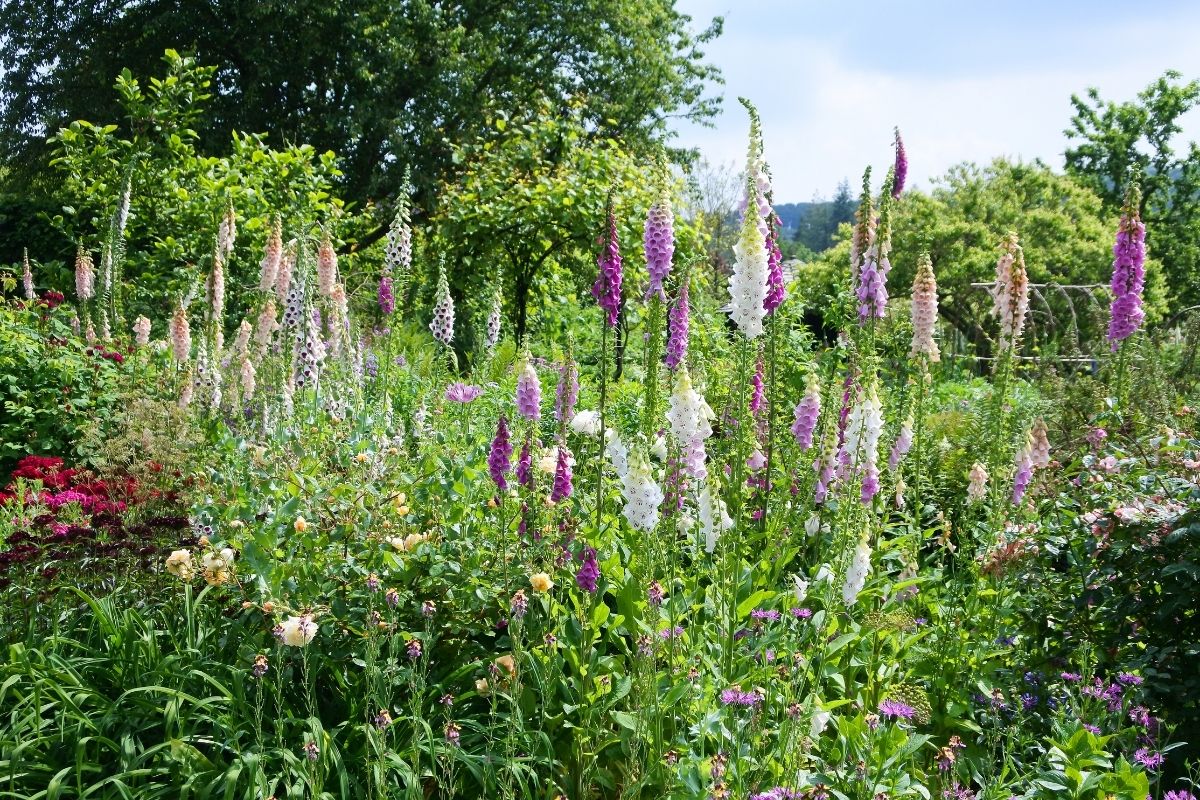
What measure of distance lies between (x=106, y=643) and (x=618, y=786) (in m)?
1.84

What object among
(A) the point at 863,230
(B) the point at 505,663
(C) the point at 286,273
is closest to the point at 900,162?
(A) the point at 863,230

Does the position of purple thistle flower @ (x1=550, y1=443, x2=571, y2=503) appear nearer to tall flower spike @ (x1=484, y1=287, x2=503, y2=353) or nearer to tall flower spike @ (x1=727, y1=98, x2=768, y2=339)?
tall flower spike @ (x1=727, y1=98, x2=768, y2=339)

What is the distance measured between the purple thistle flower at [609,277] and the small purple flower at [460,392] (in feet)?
8.54

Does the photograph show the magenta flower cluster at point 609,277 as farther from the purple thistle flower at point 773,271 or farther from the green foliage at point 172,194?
the green foliage at point 172,194

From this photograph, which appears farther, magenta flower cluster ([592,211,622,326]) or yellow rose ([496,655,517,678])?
magenta flower cluster ([592,211,622,326])

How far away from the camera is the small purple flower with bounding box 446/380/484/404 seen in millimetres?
6016

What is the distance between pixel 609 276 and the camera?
11.3 feet

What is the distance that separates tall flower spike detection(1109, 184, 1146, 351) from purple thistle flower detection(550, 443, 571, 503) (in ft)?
11.8

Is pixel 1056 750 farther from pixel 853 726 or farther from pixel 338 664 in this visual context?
pixel 338 664

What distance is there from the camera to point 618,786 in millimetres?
2820

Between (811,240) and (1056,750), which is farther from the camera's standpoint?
(811,240)

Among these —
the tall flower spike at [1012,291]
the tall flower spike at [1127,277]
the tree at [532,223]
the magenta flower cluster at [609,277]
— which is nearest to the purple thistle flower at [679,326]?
Result: the magenta flower cluster at [609,277]

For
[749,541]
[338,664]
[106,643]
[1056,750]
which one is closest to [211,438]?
[106,643]

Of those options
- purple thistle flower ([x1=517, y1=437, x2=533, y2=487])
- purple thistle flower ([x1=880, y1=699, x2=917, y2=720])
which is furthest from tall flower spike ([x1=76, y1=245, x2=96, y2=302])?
purple thistle flower ([x1=880, y1=699, x2=917, y2=720])
